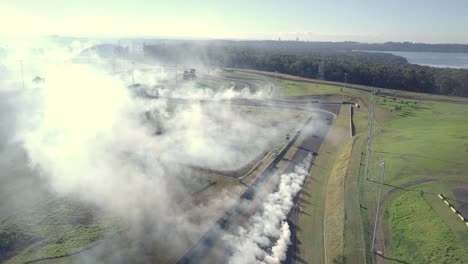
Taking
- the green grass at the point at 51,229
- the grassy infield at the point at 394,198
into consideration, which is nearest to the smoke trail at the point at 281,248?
the grassy infield at the point at 394,198

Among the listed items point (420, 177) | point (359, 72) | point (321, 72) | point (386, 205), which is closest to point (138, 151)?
point (386, 205)

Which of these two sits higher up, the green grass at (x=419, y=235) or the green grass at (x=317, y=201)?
the green grass at (x=419, y=235)

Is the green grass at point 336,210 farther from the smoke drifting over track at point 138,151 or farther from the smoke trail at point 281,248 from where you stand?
the smoke drifting over track at point 138,151

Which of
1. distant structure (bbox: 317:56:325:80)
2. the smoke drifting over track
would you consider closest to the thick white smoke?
the smoke drifting over track

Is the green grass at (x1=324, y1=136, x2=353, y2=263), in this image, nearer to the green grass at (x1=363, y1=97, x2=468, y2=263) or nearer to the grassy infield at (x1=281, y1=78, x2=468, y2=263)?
the grassy infield at (x1=281, y1=78, x2=468, y2=263)

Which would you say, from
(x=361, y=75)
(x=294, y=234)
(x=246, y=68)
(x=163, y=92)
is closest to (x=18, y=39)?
(x=246, y=68)

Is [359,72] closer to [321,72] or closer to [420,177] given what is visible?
[321,72]

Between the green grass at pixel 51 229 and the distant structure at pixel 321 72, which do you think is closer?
the green grass at pixel 51 229
